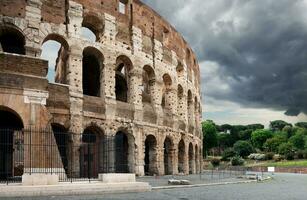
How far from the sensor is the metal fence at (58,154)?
14204mm

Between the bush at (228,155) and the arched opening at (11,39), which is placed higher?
the arched opening at (11,39)

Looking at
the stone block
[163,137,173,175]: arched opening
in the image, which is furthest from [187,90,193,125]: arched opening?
the stone block

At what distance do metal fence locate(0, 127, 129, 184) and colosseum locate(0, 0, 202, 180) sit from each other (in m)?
0.04

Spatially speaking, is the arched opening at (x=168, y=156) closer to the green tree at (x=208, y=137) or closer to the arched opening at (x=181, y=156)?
the arched opening at (x=181, y=156)

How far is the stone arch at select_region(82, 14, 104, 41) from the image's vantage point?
21.8 m

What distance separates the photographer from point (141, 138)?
926 inches

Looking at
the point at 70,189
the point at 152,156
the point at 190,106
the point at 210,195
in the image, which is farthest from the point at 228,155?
the point at 70,189

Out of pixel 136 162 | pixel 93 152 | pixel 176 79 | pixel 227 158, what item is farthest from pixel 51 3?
pixel 227 158

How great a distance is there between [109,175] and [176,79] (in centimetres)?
1588

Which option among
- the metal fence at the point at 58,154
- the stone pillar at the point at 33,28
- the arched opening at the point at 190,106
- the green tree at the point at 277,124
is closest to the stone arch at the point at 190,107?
the arched opening at the point at 190,106

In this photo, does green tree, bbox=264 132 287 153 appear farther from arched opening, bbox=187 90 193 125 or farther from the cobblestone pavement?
the cobblestone pavement

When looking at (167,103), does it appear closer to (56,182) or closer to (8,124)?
(8,124)

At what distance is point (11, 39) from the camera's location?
69.4 ft

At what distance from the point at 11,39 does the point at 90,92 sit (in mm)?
6594
